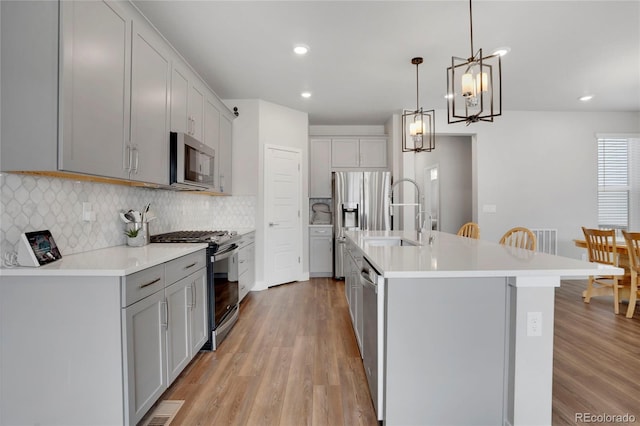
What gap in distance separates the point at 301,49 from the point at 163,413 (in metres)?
3.03

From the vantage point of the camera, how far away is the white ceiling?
7.97ft

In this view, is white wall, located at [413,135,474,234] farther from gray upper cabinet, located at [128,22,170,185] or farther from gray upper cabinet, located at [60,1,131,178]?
gray upper cabinet, located at [60,1,131,178]

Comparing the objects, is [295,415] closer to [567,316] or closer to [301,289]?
[301,289]

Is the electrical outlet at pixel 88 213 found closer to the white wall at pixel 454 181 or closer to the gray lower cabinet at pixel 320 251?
the gray lower cabinet at pixel 320 251

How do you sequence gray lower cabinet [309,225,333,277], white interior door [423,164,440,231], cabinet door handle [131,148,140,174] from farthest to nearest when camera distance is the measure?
white interior door [423,164,440,231]
gray lower cabinet [309,225,333,277]
cabinet door handle [131,148,140,174]

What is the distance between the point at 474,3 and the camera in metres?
2.34

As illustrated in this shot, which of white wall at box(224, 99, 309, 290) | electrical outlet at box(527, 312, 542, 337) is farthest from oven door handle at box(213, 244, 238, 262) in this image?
electrical outlet at box(527, 312, 542, 337)

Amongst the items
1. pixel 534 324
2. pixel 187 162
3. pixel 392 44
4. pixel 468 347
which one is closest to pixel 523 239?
pixel 534 324

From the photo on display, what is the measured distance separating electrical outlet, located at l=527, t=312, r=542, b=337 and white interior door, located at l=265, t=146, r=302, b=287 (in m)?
3.40

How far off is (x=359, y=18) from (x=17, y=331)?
2.91 meters

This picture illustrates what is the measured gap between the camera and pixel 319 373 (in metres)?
2.13

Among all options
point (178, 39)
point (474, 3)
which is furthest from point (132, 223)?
point (474, 3)

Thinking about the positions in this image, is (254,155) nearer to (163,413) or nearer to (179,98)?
(179,98)

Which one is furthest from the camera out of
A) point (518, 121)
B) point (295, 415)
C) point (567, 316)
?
point (518, 121)
